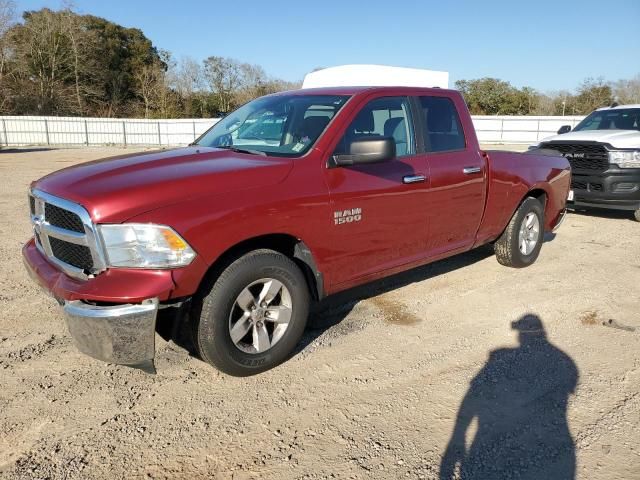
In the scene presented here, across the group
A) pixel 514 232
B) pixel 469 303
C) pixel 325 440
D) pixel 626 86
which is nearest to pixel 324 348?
pixel 325 440

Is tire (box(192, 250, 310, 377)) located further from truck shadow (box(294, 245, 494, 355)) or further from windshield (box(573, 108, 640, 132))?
windshield (box(573, 108, 640, 132))

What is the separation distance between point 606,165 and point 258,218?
7.23m

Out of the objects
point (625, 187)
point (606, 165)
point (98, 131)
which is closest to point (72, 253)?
point (606, 165)

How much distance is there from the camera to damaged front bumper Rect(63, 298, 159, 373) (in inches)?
110

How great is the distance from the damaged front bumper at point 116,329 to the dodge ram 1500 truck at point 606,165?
7800 mm

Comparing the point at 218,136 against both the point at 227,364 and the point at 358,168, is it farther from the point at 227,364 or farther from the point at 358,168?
the point at 227,364

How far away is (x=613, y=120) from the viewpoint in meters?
9.52

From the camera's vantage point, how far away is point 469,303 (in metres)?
4.88

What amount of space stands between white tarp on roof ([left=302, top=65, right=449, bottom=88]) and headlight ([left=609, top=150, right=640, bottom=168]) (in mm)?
5535

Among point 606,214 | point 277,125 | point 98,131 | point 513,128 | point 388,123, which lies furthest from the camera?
point 98,131

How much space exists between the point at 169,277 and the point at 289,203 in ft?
3.06

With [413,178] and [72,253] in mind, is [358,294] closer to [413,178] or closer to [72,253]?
[413,178]

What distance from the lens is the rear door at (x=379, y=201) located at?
12.2 ft

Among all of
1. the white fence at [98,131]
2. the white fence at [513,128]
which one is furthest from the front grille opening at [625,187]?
the white fence at [98,131]
